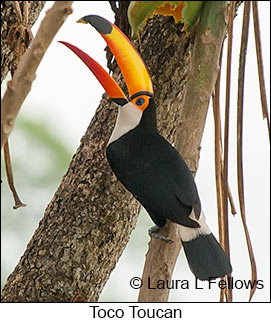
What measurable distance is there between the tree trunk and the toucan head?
0.96 ft

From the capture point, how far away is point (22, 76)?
0.96 meters

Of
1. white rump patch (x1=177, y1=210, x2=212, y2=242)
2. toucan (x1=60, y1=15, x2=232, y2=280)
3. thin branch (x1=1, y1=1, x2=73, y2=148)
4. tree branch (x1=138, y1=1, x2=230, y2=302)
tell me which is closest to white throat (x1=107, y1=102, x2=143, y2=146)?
toucan (x1=60, y1=15, x2=232, y2=280)

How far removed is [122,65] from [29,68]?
33cm

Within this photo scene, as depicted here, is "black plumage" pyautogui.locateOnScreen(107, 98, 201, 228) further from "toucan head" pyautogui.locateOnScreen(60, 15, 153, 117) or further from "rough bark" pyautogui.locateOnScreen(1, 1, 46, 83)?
"rough bark" pyautogui.locateOnScreen(1, 1, 46, 83)

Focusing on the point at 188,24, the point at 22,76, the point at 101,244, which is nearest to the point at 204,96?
the point at 188,24

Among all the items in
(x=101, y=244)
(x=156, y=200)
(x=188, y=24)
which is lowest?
(x=101, y=244)

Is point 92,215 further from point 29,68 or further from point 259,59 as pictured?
point 29,68

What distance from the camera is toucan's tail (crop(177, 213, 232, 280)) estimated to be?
1.28 metres

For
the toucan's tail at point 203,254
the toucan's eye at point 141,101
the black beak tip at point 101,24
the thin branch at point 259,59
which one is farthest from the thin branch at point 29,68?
the thin branch at point 259,59

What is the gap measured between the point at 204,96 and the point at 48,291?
0.64 meters

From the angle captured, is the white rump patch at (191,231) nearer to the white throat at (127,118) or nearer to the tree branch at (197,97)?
the tree branch at (197,97)

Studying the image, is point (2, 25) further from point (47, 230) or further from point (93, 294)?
point (93, 294)

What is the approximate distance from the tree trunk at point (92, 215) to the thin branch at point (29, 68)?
0.67 metres

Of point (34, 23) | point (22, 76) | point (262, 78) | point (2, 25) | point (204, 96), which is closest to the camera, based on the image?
point (22, 76)
